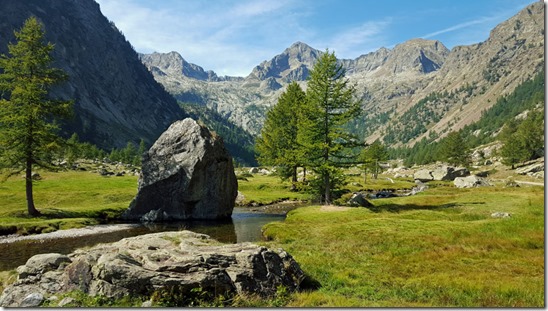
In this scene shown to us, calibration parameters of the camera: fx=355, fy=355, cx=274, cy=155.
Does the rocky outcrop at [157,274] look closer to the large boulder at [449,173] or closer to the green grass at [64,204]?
Result: the green grass at [64,204]

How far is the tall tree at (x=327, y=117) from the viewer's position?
4334cm

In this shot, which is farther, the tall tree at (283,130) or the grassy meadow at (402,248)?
the tall tree at (283,130)

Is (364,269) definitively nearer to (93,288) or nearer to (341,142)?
(93,288)

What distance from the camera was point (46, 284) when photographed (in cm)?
1398

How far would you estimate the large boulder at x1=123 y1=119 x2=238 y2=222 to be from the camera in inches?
1662

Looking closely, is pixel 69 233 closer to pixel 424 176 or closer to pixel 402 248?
pixel 402 248

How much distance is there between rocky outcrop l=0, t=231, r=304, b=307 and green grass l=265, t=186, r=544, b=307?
6.18 ft

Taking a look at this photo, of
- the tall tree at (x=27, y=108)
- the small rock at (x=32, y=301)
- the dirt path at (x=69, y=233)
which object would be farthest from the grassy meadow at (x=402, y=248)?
the tall tree at (x=27, y=108)

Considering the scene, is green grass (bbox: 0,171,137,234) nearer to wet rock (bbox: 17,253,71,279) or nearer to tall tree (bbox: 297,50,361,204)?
wet rock (bbox: 17,253,71,279)

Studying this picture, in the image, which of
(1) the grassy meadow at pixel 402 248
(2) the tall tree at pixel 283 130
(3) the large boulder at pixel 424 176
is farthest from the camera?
(3) the large boulder at pixel 424 176

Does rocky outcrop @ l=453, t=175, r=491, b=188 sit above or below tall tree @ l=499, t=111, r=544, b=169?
below

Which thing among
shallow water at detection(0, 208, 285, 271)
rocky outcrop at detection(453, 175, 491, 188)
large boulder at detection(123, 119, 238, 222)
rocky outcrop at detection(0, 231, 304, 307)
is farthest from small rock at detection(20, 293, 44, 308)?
rocky outcrop at detection(453, 175, 491, 188)

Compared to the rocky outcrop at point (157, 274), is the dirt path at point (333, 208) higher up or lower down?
lower down

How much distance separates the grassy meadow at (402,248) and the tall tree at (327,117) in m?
6.22
